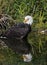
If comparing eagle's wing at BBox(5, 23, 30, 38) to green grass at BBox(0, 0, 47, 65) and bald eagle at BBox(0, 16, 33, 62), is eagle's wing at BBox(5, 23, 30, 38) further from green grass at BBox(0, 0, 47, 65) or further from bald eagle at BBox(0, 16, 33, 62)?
green grass at BBox(0, 0, 47, 65)

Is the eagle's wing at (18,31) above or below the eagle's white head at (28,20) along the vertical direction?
below

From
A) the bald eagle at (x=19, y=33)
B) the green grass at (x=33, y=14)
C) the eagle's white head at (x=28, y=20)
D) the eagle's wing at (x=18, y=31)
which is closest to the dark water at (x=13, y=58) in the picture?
the green grass at (x=33, y=14)

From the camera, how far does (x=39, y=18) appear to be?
46.3 ft

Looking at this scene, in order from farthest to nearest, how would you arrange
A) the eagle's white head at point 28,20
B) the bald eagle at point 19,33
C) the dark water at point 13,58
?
the eagle's white head at point 28,20 → the bald eagle at point 19,33 → the dark water at point 13,58

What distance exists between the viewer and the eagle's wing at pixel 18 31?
12734 millimetres

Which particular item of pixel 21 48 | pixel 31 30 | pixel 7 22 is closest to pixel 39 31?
pixel 31 30

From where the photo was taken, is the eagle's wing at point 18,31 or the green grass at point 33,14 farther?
the eagle's wing at point 18,31

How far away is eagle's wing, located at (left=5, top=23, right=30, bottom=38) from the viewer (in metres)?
12.7

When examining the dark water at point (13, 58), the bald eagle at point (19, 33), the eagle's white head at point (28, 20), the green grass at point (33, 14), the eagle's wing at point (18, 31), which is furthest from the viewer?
the eagle's white head at point (28, 20)

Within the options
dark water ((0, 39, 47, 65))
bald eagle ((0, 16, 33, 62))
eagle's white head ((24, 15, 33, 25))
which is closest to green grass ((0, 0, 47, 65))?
dark water ((0, 39, 47, 65))

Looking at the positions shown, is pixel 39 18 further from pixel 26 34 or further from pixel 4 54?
pixel 4 54

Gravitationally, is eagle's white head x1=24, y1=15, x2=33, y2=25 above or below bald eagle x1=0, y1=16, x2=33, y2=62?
above

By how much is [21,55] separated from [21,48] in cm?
100

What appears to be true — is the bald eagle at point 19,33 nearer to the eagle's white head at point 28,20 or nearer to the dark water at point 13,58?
the eagle's white head at point 28,20
